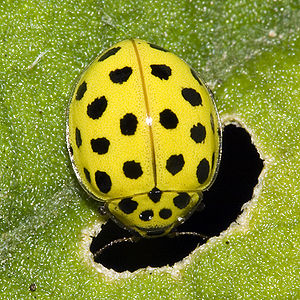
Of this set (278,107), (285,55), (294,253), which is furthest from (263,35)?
(294,253)

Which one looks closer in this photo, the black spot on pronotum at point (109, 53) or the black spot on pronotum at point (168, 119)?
the black spot on pronotum at point (168, 119)

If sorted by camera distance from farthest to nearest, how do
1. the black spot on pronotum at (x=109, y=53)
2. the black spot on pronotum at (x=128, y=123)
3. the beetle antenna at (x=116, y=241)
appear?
the beetle antenna at (x=116, y=241), the black spot on pronotum at (x=109, y=53), the black spot on pronotum at (x=128, y=123)

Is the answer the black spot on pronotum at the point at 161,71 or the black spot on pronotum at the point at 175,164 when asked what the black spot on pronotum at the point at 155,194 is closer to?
the black spot on pronotum at the point at 175,164

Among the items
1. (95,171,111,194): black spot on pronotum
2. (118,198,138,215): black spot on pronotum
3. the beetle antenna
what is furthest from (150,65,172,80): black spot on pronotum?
the beetle antenna

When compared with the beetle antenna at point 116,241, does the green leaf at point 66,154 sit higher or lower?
higher

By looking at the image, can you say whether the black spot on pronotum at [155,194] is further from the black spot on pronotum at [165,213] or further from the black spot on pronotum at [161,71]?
the black spot on pronotum at [161,71]

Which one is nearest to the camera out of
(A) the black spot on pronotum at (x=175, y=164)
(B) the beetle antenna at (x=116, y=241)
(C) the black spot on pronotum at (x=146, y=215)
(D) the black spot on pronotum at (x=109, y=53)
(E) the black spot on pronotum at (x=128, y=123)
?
(E) the black spot on pronotum at (x=128, y=123)

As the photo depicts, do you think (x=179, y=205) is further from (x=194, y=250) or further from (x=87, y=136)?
(x=87, y=136)

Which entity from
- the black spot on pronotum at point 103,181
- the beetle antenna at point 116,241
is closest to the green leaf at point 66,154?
the beetle antenna at point 116,241

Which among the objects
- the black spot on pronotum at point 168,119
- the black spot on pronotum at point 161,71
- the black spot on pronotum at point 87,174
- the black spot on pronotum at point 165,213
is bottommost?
the black spot on pronotum at point 165,213
